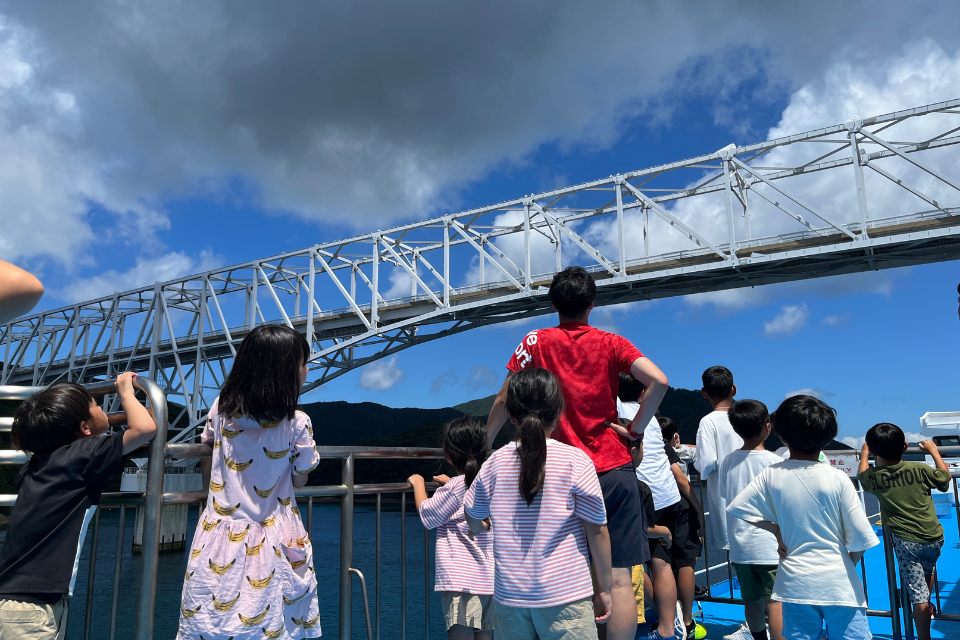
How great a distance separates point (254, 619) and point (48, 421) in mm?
1056

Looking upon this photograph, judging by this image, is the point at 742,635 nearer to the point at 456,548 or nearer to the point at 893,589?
the point at 893,589

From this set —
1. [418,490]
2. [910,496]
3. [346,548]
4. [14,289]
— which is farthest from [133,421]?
[910,496]

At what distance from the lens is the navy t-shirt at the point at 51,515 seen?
88.8 inches

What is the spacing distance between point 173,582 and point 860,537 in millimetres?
23833

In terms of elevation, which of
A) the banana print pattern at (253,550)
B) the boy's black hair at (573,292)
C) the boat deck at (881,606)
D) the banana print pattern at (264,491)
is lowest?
the boat deck at (881,606)

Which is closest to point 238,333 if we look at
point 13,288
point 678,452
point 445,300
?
point 445,300

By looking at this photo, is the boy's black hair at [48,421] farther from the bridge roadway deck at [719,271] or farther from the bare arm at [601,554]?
the bridge roadway deck at [719,271]

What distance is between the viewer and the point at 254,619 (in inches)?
92.5

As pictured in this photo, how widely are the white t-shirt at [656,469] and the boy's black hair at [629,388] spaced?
3.1 inches

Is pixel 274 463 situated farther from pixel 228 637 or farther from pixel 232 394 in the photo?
pixel 228 637

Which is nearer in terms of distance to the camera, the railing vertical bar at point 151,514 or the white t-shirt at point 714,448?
the railing vertical bar at point 151,514

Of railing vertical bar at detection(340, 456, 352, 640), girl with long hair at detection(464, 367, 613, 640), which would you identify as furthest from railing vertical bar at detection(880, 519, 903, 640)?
railing vertical bar at detection(340, 456, 352, 640)

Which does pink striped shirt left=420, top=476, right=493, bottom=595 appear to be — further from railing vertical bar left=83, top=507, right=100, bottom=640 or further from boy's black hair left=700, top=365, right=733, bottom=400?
boy's black hair left=700, top=365, right=733, bottom=400

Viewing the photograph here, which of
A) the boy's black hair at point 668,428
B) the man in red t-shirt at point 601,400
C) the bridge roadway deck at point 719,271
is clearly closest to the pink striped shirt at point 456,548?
the man in red t-shirt at point 601,400
